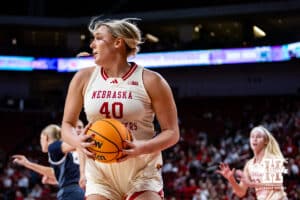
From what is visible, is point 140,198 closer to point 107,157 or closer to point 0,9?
point 107,157

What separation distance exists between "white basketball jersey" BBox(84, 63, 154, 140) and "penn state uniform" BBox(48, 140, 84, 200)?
1.86 meters

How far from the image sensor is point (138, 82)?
321cm

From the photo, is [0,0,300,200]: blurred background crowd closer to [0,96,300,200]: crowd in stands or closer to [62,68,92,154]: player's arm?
[0,96,300,200]: crowd in stands

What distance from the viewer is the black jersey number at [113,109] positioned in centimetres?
313

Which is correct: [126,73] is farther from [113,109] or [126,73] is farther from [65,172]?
[65,172]

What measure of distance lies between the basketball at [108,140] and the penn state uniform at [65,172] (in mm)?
2110

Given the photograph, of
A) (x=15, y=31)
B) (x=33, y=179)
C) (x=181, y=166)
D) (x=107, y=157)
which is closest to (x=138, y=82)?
(x=107, y=157)

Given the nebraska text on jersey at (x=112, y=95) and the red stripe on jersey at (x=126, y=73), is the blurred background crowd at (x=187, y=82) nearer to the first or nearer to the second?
the red stripe on jersey at (x=126, y=73)

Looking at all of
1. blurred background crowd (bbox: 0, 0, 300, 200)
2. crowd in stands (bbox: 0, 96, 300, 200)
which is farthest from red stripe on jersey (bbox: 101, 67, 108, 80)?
blurred background crowd (bbox: 0, 0, 300, 200)

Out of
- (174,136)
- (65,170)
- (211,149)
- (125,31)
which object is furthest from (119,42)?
(211,149)

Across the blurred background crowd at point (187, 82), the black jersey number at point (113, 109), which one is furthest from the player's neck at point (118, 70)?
the blurred background crowd at point (187, 82)

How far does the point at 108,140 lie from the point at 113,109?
319mm

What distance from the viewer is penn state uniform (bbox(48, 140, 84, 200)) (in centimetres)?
501

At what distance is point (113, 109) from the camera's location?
3.14m
